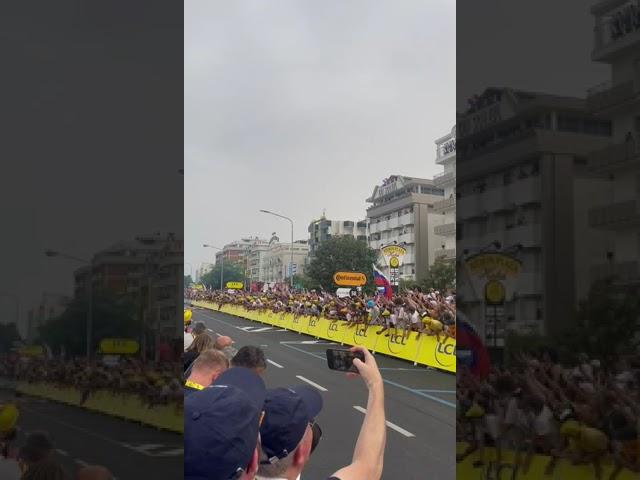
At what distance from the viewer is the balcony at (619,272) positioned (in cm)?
210

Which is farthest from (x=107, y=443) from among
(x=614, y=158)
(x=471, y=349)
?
(x=614, y=158)

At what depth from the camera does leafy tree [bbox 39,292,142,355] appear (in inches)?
80.7

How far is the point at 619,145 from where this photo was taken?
216cm

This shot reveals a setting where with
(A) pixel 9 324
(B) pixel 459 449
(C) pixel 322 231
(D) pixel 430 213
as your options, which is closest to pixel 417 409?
(B) pixel 459 449

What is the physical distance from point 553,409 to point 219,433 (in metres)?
1.26

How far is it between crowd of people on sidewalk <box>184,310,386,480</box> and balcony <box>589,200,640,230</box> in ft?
2.90

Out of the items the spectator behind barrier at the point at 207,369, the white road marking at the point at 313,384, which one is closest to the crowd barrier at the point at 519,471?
the spectator behind barrier at the point at 207,369

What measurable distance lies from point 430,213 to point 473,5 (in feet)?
258

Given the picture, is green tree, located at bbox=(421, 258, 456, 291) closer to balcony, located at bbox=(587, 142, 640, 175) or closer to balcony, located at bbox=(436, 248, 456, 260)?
balcony, located at bbox=(436, 248, 456, 260)

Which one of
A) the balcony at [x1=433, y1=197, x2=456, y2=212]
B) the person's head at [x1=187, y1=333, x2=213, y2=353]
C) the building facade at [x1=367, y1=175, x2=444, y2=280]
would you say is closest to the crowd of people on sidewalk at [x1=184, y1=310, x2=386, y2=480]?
the person's head at [x1=187, y1=333, x2=213, y2=353]

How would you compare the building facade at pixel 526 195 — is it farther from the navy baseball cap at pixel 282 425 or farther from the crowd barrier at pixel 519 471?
the navy baseball cap at pixel 282 425

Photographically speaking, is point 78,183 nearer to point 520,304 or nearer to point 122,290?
point 122,290

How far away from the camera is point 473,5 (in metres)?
2.35

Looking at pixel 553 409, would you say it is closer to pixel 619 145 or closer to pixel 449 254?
pixel 619 145
